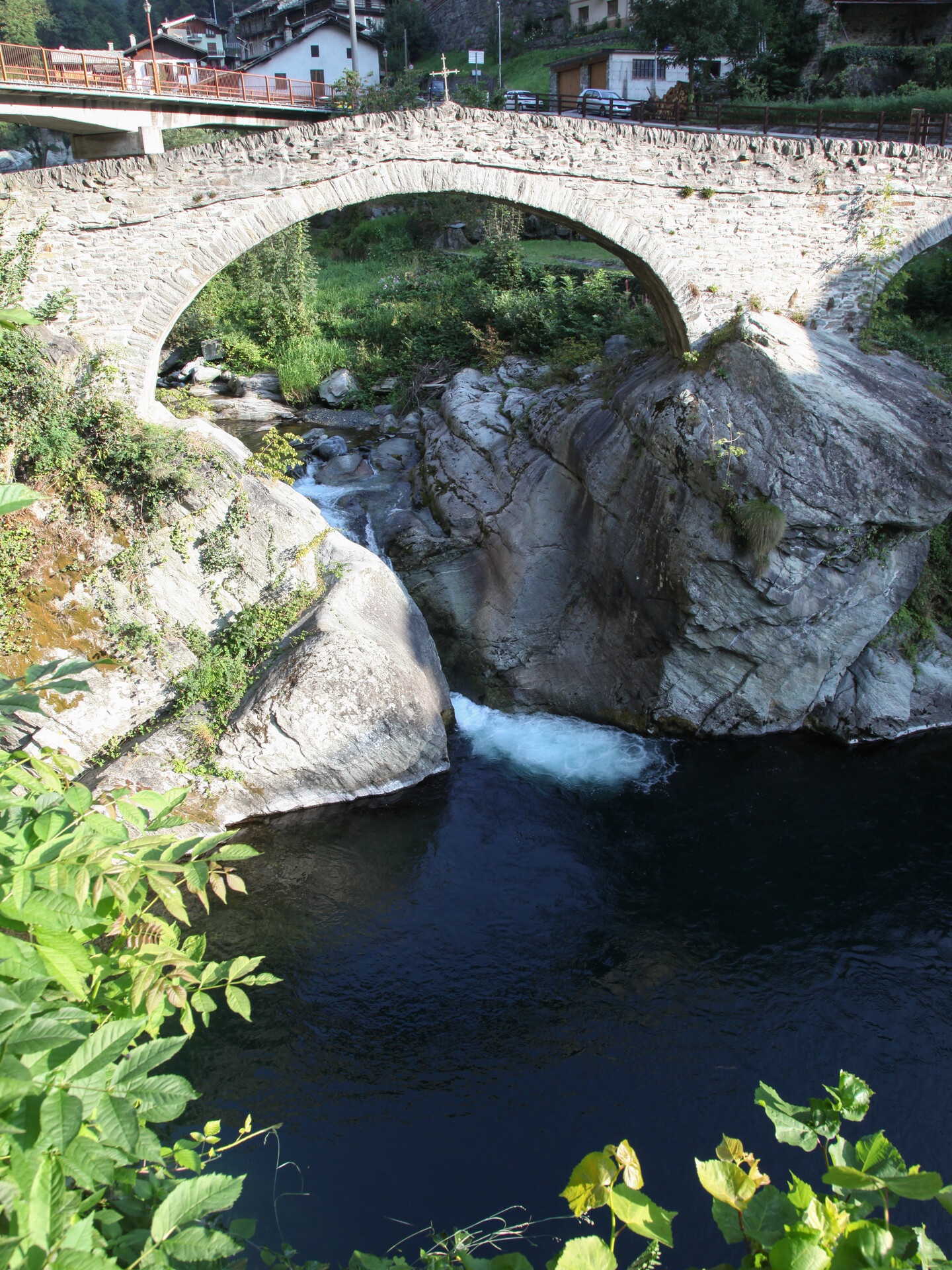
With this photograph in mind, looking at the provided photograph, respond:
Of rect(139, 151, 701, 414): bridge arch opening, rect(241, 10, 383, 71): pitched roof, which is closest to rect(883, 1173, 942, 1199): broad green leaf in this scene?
rect(139, 151, 701, 414): bridge arch opening

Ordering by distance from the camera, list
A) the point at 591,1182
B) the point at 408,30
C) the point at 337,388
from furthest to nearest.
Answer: the point at 408,30 → the point at 337,388 → the point at 591,1182

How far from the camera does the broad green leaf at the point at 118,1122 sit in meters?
1.70

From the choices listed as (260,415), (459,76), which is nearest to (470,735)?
(260,415)

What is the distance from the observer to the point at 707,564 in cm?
996

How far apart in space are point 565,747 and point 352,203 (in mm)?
7128

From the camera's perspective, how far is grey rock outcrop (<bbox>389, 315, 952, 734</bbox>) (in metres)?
9.80

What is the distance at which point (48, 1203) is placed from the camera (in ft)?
5.15

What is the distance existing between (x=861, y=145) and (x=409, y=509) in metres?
7.80

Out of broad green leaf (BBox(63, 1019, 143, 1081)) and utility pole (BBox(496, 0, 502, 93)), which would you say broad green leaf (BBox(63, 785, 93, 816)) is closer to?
broad green leaf (BBox(63, 1019, 143, 1081))

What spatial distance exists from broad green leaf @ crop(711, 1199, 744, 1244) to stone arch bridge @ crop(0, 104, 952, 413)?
416 inches

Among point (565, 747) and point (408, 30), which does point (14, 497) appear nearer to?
point (565, 747)

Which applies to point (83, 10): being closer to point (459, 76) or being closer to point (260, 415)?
point (459, 76)

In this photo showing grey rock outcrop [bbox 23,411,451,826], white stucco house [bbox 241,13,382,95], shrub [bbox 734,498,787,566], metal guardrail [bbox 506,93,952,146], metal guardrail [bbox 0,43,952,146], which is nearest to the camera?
grey rock outcrop [bbox 23,411,451,826]

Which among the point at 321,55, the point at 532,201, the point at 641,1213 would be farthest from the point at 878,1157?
the point at 321,55
